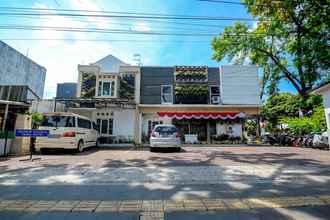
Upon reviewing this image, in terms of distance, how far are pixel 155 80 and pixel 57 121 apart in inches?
453

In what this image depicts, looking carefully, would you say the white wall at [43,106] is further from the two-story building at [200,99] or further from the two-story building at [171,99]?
the two-story building at [200,99]

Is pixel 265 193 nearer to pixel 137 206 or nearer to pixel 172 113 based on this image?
pixel 137 206

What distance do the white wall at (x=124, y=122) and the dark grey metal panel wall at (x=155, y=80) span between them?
5.65 feet

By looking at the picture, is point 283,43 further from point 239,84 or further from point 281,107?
point 281,107

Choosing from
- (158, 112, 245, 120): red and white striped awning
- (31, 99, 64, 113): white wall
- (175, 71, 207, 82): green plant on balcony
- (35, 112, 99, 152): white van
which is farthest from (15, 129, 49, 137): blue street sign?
(175, 71, 207, 82): green plant on balcony

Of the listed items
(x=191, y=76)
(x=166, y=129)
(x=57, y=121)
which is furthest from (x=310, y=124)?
(x=57, y=121)

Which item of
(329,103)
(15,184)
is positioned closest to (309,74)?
(329,103)

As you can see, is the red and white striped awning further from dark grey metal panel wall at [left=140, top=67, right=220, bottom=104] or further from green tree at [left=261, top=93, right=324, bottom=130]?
green tree at [left=261, top=93, right=324, bottom=130]

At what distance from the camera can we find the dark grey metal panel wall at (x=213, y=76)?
69.6ft

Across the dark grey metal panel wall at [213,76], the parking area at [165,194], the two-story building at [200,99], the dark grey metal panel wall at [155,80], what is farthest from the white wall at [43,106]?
the dark grey metal panel wall at [213,76]

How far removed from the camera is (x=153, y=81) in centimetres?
2103

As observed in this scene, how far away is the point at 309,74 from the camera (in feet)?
63.7

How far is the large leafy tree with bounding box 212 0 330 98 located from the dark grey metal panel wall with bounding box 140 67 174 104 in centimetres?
549

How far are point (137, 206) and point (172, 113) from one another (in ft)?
51.8
